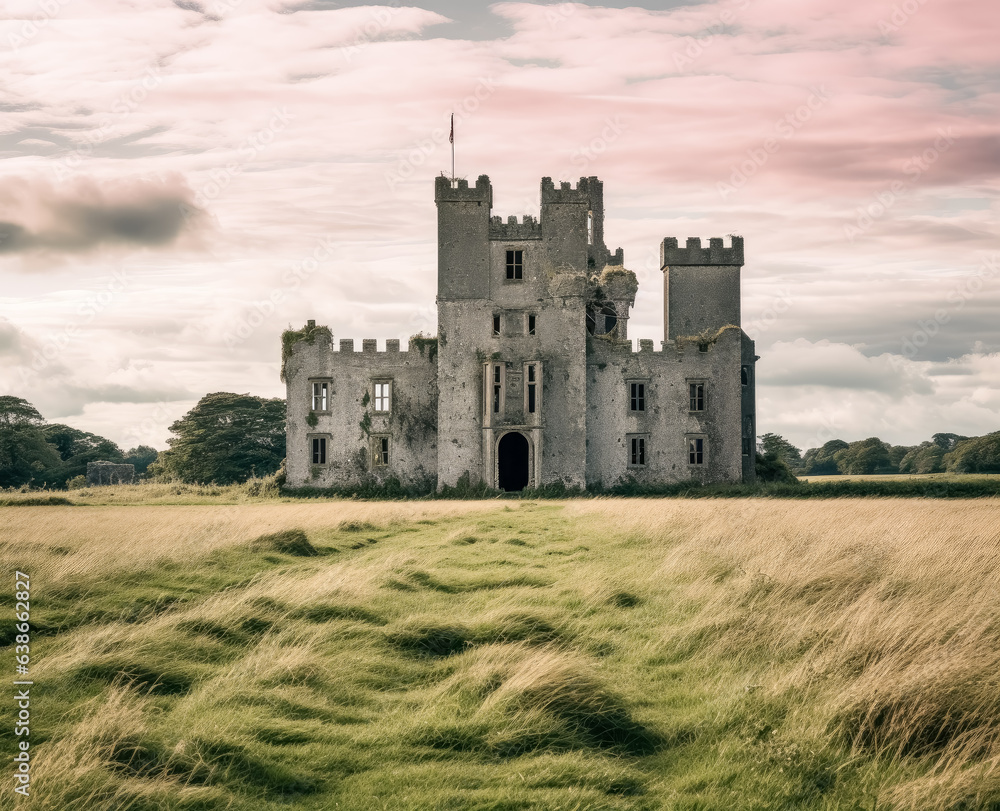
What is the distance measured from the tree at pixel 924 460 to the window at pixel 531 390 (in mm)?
61039

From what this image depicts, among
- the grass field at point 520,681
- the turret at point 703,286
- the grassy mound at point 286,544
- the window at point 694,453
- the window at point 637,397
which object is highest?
the turret at point 703,286

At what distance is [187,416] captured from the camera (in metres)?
69.8

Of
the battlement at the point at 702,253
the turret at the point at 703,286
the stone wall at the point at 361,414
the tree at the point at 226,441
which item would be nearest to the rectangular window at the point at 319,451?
the stone wall at the point at 361,414

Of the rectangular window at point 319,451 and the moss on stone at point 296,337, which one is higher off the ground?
the moss on stone at point 296,337

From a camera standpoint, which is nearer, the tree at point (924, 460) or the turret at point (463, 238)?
the turret at point (463, 238)

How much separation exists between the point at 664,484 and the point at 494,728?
36155 mm

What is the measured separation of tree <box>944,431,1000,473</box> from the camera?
78062 millimetres

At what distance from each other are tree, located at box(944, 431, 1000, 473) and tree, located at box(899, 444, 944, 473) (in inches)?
159

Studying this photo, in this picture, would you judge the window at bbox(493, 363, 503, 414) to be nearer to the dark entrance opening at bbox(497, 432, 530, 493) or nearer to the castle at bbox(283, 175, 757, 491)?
the castle at bbox(283, 175, 757, 491)

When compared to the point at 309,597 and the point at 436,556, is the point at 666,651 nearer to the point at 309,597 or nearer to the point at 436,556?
the point at 309,597

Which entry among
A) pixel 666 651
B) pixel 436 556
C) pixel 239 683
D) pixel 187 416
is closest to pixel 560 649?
pixel 666 651

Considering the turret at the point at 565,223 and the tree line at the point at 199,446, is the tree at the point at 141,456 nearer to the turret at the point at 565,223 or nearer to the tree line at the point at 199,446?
the tree line at the point at 199,446

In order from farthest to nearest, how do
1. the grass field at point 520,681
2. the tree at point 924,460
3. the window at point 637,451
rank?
the tree at point 924,460
the window at point 637,451
the grass field at point 520,681

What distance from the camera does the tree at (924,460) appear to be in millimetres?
90188
